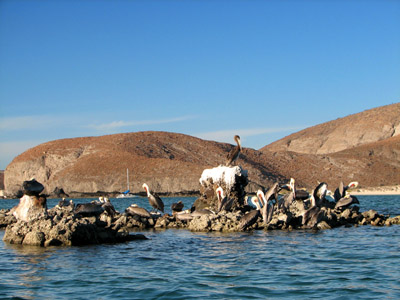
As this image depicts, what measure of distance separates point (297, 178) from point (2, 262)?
85606 mm

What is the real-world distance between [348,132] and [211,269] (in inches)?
5718

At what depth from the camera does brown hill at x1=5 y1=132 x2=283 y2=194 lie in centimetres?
8462

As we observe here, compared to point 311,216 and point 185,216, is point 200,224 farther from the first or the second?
point 311,216

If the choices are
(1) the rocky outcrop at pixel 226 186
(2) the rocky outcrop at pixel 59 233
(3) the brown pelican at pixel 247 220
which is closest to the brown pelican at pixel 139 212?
(1) the rocky outcrop at pixel 226 186

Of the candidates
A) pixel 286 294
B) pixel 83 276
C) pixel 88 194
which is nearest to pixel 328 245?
pixel 286 294

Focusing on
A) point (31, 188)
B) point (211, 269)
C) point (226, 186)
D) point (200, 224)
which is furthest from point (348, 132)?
point (211, 269)

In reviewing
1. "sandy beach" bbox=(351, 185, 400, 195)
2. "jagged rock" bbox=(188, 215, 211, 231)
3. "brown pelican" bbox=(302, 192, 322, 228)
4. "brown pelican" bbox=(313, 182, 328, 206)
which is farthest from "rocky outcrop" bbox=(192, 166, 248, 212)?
"sandy beach" bbox=(351, 185, 400, 195)

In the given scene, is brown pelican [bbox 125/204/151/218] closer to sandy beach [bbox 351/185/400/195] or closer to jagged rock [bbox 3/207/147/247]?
jagged rock [bbox 3/207/147/247]

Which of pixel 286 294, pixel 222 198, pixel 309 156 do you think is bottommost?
pixel 286 294

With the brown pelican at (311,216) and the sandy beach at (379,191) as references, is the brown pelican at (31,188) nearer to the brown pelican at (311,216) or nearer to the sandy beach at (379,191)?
the brown pelican at (311,216)

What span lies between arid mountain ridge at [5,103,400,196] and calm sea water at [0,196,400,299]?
65.8 meters

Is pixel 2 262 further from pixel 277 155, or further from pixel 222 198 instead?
pixel 277 155

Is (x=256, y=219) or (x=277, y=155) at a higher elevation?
(x=277, y=155)

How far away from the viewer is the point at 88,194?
278 feet
